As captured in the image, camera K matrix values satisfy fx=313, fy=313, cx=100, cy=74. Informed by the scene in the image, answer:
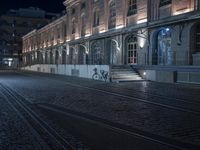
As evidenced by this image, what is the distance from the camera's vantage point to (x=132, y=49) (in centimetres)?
3034

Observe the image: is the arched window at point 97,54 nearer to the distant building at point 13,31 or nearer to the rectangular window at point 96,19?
the rectangular window at point 96,19

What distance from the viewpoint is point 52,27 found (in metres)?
58.0

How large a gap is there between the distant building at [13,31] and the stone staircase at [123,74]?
68476mm

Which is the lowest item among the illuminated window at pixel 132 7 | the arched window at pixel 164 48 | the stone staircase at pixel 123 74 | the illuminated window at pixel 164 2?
the stone staircase at pixel 123 74

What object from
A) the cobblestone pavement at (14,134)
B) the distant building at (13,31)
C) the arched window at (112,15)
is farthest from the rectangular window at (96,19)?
the distant building at (13,31)

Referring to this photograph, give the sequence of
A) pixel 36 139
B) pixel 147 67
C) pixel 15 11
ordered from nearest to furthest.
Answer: pixel 36 139, pixel 147 67, pixel 15 11

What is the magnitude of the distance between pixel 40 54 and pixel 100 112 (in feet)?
191

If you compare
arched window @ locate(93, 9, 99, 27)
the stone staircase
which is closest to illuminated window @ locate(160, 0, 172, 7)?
the stone staircase

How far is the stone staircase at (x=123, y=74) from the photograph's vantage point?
1029 inches

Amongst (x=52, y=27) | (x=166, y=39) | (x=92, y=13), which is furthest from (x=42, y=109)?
(x=52, y=27)

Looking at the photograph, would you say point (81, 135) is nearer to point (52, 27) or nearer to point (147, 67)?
point (147, 67)

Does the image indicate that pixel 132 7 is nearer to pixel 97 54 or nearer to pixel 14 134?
pixel 97 54

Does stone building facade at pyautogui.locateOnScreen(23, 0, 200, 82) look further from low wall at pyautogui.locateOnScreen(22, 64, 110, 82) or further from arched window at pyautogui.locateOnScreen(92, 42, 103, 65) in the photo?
low wall at pyautogui.locateOnScreen(22, 64, 110, 82)

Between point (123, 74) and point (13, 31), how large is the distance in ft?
239
